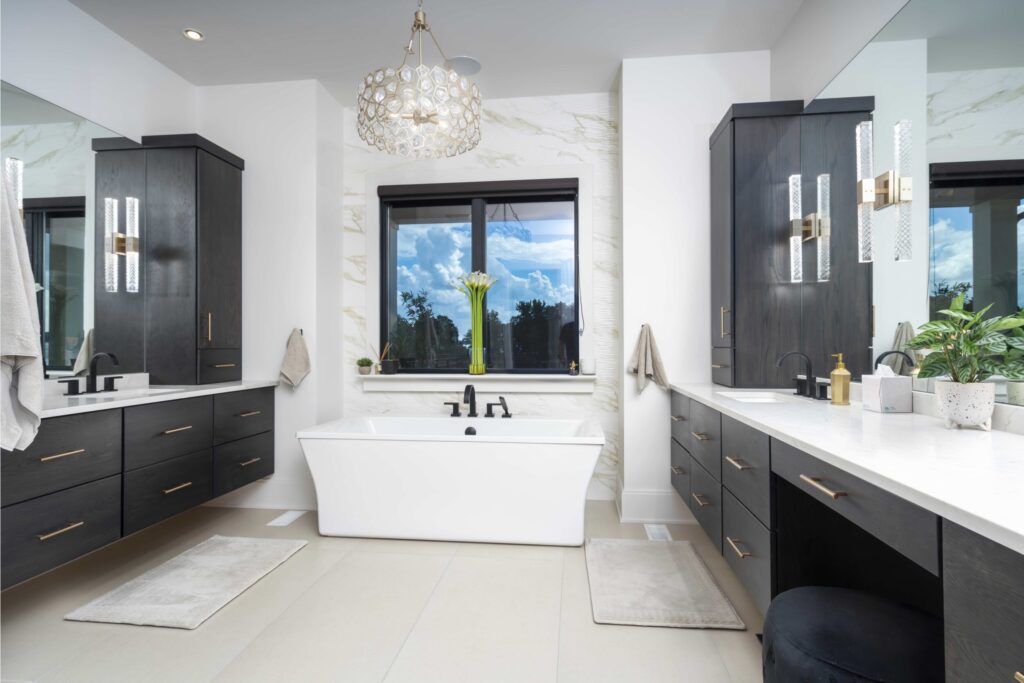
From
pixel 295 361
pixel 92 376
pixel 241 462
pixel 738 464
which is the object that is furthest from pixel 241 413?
pixel 738 464

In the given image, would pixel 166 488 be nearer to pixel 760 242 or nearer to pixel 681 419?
pixel 681 419

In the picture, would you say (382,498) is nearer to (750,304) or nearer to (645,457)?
(645,457)

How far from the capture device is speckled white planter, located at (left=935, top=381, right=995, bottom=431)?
1326 mm

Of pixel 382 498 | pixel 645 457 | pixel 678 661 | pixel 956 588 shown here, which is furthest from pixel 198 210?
pixel 956 588

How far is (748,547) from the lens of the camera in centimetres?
167

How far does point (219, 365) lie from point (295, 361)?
1.51 ft

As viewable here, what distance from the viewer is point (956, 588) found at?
2.47 feet

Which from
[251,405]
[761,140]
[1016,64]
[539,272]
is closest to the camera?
[1016,64]

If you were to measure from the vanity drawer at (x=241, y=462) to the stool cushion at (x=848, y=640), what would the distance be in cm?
279

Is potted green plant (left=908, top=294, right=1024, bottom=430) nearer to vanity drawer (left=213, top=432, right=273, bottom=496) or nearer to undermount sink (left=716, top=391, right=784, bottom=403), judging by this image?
undermount sink (left=716, top=391, right=784, bottom=403)

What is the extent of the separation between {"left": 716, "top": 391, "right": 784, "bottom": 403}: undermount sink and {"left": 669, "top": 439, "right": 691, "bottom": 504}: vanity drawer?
1.34 feet

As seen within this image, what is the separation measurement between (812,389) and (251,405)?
10.5 feet

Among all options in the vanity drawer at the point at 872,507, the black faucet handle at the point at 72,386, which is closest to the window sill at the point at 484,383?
the black faucet handle at the point at 72,386

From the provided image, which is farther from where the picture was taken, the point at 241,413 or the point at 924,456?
the point at 241,413
